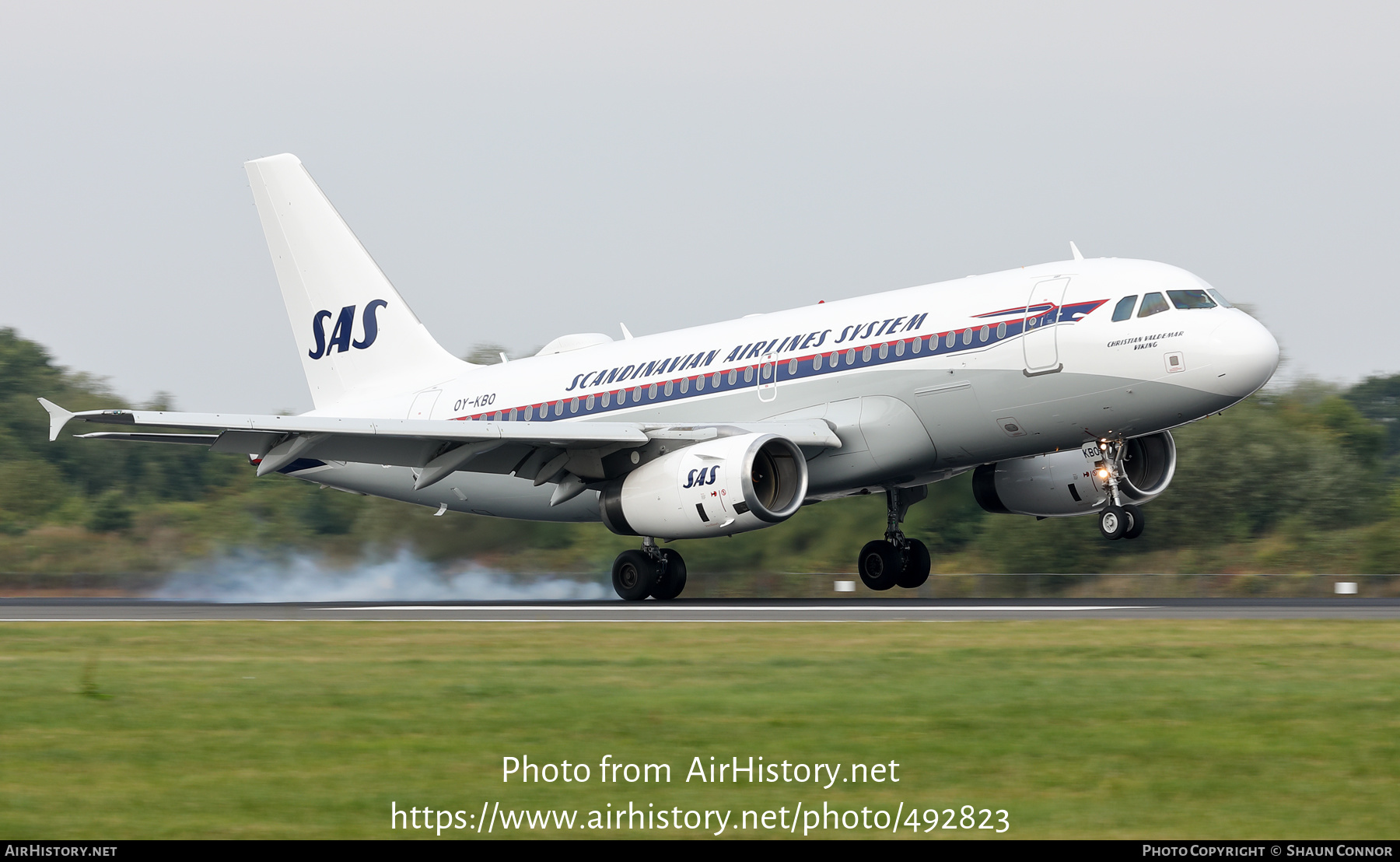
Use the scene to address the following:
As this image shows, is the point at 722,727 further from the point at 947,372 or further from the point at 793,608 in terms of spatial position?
the point at 947,372

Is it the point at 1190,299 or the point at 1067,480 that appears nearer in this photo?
the point at 1190,299

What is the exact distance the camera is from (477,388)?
31781 mm

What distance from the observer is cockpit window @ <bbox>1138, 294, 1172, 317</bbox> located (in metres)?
23.4

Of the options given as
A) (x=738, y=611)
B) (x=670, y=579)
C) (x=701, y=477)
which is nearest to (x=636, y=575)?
(x=670, y=579)

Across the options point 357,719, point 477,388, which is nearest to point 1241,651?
point 357,719

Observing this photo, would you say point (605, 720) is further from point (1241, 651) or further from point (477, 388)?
point (477, 388)

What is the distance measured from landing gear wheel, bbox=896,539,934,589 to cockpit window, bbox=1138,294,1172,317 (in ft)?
25.2

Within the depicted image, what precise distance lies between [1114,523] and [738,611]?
579cm

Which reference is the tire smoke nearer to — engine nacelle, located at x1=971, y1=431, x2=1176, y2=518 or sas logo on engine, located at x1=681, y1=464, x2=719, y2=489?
sas logo on engine, located at x1=681, y1=464, x2=719, y2=489

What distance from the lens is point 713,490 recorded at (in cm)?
2406

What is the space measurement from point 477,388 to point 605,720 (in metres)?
21.2

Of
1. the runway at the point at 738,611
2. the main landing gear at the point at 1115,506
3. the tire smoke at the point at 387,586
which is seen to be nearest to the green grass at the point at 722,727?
the runway at the point at 738,611

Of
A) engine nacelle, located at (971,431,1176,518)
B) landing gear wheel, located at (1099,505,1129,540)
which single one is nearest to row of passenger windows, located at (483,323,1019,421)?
engine nacelle, located at (971,431,1176,518)

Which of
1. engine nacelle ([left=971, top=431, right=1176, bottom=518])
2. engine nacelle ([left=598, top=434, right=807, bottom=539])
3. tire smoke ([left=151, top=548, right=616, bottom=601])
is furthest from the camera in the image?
tire smoke ([left=151, top=548, right=616, bottom=601])
